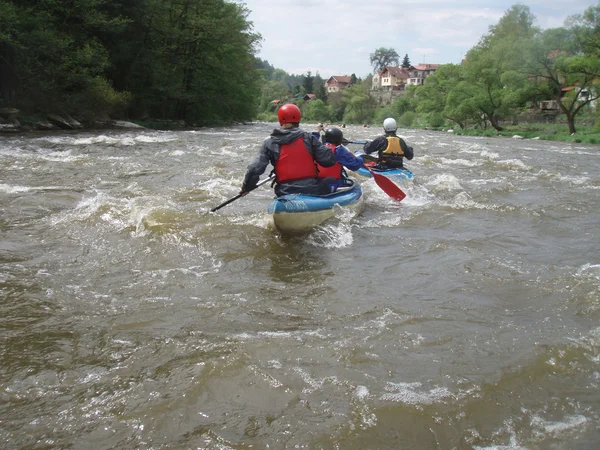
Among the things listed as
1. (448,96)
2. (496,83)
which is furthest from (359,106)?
(496,83)

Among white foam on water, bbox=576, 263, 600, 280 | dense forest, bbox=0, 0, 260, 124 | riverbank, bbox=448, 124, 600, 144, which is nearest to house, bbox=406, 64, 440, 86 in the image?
dense forest, bbox=0, 0, 260, 124

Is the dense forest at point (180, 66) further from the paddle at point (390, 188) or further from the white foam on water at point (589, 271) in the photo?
the white foam on water at point (589, 271)

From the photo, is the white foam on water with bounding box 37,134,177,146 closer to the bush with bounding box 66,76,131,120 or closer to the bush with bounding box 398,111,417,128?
the bush with bounding box 66,76,131,120

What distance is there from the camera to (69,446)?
2055 mm

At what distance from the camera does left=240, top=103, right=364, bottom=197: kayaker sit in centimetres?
556

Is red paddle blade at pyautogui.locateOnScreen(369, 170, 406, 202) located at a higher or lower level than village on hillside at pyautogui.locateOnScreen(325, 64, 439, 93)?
lower

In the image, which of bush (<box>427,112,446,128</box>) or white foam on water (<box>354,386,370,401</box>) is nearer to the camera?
white foam on water (<box>354,386,370,401</box>)

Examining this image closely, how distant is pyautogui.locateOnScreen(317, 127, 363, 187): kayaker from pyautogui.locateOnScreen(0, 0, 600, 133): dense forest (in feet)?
56.5

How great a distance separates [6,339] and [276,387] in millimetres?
1750

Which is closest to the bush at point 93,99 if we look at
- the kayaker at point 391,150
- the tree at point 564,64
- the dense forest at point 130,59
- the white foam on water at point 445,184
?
the dense forest at point 130,59

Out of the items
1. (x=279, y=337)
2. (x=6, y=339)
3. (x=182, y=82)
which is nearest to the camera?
(x=6, y=339)

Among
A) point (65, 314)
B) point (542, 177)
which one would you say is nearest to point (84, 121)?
point (542, 177)

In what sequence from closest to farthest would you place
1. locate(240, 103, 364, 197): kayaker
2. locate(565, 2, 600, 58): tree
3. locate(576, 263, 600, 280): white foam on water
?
locate(576, 263, 600, 280): white foam on water
locate(240, 103, 364, 197): kayaker
locate(565, 2, 600, 58): tree

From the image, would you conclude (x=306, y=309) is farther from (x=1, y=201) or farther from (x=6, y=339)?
(x=1, y=201)
